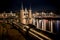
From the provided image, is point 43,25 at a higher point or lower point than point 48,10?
lower

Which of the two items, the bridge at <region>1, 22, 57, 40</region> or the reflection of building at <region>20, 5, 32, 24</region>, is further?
the reflection of building at <region>20, 5, 32, 24</region>

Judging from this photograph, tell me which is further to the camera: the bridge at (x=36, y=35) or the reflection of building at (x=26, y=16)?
the reflection of building at (x=26, y=16)

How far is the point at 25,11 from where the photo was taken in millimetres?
48562

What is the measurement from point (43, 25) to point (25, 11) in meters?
10.4

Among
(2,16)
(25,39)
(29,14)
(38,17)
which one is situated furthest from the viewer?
(38,17)

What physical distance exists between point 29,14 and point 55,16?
1472cm

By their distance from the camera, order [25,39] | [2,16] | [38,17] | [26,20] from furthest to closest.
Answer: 1. [38,17]
2. [2,16]
3. [26,20]
4. [25,39]

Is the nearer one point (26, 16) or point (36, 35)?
point (36, 35)

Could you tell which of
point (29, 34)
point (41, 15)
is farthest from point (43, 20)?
point (29, 34)

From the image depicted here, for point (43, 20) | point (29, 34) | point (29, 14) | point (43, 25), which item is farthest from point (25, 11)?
point (29, 34)

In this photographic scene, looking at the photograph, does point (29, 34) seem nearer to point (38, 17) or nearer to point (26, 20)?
point (26, 20)

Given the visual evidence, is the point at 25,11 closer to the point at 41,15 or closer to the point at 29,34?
the point at 41,15

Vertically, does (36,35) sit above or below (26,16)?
above

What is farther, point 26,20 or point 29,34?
point 26,20
